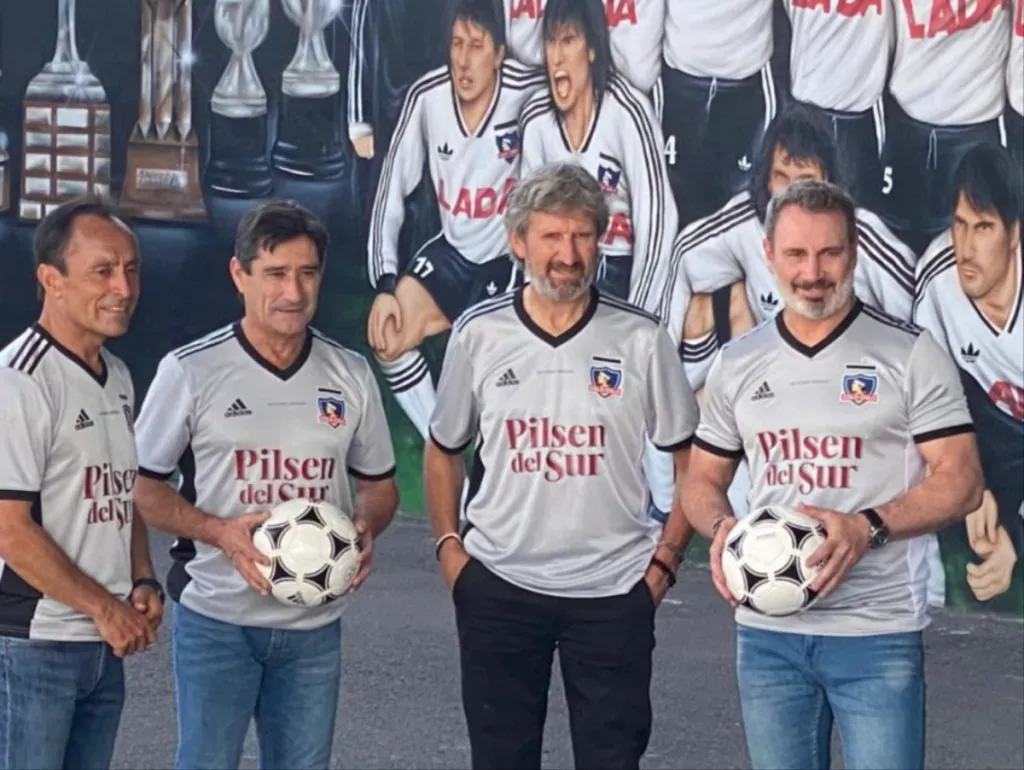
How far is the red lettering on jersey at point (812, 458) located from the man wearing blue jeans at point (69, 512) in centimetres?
169

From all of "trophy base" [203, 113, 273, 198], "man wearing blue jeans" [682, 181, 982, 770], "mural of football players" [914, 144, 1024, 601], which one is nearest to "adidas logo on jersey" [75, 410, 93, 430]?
"man wearing blue jeans" [682, 181, 982, 770]

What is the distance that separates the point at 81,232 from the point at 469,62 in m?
5.42

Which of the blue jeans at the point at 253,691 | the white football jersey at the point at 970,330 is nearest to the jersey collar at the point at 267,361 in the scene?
the blue jeans at the point at 253,691

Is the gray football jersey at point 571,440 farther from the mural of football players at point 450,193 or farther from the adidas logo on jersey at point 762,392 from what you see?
the mural of football players at point 450,193

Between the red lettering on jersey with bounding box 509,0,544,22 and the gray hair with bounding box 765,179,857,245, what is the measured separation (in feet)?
16.6

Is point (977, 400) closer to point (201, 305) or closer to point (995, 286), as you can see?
point (995, 286)

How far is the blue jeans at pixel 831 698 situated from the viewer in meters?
4.19

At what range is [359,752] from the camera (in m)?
6.42

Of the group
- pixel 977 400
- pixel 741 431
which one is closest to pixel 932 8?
pixel 977 400

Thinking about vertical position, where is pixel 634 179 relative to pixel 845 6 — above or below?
below

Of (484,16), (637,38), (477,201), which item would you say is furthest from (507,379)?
A: (484,16)

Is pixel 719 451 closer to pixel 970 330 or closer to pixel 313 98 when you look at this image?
pixel 970 330

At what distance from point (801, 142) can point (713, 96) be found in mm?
557

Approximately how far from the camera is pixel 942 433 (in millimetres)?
4211
